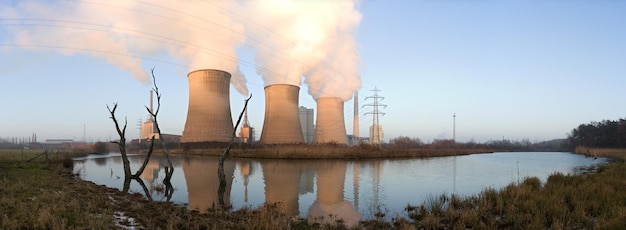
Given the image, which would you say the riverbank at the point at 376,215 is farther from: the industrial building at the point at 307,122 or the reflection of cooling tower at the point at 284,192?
the industrial building at the point at 307,122

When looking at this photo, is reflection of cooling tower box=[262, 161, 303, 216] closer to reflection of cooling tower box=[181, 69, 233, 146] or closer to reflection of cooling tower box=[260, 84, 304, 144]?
reflection of cooling tower box=[181, 69, 233, 146]

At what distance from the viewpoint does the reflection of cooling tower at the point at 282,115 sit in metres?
35.5

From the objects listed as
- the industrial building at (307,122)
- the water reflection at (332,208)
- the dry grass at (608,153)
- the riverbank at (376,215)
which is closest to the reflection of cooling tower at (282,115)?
the water reflection at (332,208)

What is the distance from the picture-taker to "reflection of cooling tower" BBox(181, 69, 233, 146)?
104 feet

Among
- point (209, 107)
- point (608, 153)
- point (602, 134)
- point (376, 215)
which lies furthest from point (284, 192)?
point (602, 134)

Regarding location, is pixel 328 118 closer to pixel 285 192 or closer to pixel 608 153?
pixel 285 192

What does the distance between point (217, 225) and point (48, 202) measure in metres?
3.70

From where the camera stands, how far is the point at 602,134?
57.2m

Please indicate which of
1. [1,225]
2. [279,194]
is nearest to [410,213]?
[279,194]

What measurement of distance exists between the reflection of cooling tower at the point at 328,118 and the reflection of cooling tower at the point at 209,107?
10411 millimetres

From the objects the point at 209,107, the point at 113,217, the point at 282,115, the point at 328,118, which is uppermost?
the point at 209,107

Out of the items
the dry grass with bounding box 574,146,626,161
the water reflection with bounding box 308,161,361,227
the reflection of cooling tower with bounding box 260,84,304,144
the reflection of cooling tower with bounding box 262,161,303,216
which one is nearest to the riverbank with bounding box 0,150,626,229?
the water reflection with bounding box 308,161,361,227

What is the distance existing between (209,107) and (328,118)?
13447mm

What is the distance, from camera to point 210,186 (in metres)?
11.7
